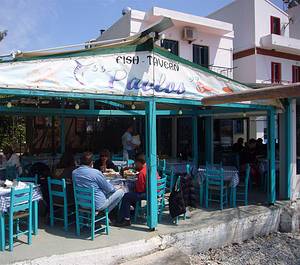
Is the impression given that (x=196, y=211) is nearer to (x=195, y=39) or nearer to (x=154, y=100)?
(x=154, y=100)

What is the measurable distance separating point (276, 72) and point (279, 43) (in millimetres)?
1825

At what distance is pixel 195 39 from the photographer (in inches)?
691

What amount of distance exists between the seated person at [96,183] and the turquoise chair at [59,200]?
13.8 inches

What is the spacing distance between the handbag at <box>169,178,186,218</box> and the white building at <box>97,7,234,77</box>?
35.3 ft

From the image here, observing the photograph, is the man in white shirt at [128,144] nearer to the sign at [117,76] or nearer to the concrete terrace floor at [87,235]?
the concrete terrace floor at [87,235]

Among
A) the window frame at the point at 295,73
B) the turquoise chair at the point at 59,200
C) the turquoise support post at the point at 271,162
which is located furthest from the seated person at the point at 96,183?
the window frame at the point at 295,73

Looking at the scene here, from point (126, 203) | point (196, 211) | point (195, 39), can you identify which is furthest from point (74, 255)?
point (195, 39)

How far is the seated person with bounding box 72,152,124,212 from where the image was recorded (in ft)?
17.6

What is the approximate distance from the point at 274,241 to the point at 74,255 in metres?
4.15

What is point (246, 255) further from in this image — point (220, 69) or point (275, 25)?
point (275, 25)

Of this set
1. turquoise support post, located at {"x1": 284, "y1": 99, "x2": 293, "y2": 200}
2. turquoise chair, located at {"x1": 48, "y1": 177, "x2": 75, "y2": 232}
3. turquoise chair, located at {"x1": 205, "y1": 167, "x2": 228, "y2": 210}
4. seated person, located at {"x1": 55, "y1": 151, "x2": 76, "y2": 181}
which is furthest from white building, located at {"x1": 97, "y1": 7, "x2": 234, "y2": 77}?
turquoise chair, located at {"x1": 48, "y1": 177, "x2": 75, "y2": 232}

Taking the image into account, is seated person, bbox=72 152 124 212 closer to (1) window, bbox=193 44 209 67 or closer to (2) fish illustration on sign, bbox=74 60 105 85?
(2) fish illustration on sign, bbox=74 60 105 85

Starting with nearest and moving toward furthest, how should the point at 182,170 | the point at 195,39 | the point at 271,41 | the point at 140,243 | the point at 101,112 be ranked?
the point at 140,243 → the point at 182,170 → the point at 101,112 → the point at 195,39 → the point at 271,41

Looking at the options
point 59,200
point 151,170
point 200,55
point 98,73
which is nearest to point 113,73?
point 98,73
